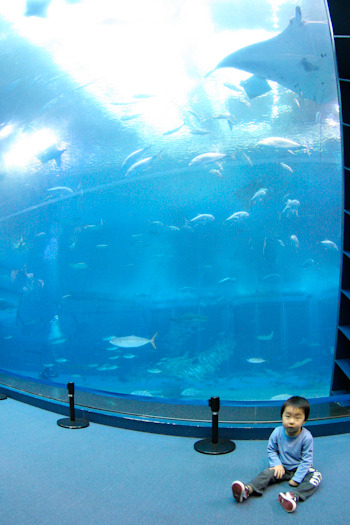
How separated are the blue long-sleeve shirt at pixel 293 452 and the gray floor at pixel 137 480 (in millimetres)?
127

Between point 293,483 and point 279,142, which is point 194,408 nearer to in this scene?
point 293,483

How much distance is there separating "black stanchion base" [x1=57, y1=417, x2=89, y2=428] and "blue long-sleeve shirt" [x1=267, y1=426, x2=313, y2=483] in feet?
5.27

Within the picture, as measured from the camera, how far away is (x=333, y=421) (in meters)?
2.86

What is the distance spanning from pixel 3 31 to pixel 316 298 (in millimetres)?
29941

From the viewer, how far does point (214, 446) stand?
263 cm

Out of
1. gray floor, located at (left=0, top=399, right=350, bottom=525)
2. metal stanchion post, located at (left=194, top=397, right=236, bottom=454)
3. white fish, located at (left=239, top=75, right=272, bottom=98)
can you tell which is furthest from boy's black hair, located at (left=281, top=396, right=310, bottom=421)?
white fish, located at (left=239, top=75, right=272, bottom=98)

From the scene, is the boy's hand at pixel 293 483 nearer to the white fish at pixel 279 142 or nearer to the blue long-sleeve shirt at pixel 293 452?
the blue long-sleeve shirt at pixel 293 452

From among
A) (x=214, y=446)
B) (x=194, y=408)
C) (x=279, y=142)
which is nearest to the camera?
(x=214, y=446)

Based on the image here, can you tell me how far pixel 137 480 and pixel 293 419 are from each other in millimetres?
980

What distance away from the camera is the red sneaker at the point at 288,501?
1.82m

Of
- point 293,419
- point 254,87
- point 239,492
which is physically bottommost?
point 239,492

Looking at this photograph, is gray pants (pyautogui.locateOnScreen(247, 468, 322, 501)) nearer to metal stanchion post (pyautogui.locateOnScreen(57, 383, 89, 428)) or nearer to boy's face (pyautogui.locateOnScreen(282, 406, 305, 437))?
boy's face (pyautogui.locateOnScreen(282, 406, 305, 437))

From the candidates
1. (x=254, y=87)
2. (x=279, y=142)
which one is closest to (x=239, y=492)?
(x=254, y=87)

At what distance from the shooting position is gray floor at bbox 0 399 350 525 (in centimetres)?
182
